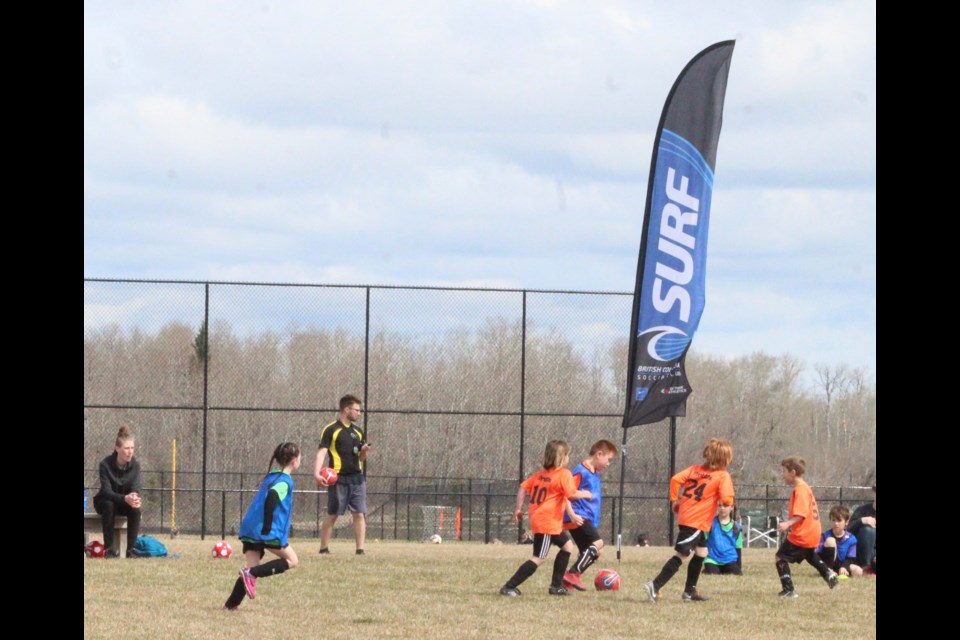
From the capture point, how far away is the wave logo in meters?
15.1

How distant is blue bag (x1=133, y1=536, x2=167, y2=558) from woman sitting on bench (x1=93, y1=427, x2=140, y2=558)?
6 cm

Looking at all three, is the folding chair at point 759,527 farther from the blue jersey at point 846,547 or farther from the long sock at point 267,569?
the long sock at point 267,569

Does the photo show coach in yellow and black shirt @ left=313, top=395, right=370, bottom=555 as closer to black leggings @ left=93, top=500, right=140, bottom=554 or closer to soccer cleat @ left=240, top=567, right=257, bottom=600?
black leggings @ left=93, top=500, right=140, bottom=554

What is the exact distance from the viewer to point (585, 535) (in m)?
12.8

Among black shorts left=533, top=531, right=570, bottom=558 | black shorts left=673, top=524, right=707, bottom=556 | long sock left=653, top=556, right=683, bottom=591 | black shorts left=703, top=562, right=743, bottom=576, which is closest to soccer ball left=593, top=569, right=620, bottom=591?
long sock left=653, top=556, right=683, bottom=591

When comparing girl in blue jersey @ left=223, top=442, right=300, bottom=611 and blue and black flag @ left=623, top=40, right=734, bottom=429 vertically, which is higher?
blue and black flag @ left=623, top=40, right=734, bottom=429

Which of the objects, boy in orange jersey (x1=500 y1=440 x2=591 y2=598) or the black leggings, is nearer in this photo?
boy in orange jersey (x1=500 y1=440 x2=591 y2=598)

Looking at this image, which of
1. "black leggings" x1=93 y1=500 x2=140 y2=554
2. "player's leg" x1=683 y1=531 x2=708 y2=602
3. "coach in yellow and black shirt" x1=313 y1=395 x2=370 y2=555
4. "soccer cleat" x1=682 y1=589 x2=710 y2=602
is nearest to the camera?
"player's leg" x1=683 y1=531 x2=708 y2=602

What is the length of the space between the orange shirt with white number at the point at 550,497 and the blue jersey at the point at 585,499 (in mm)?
561

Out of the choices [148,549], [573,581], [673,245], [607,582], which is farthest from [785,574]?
[148,549]

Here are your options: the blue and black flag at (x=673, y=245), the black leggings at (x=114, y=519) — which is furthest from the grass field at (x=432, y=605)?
the blue and black flag at (x=673, y=245)

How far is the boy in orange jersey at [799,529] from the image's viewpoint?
41.1 feet

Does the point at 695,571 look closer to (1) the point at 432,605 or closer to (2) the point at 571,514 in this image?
(2) the point at 571,514
